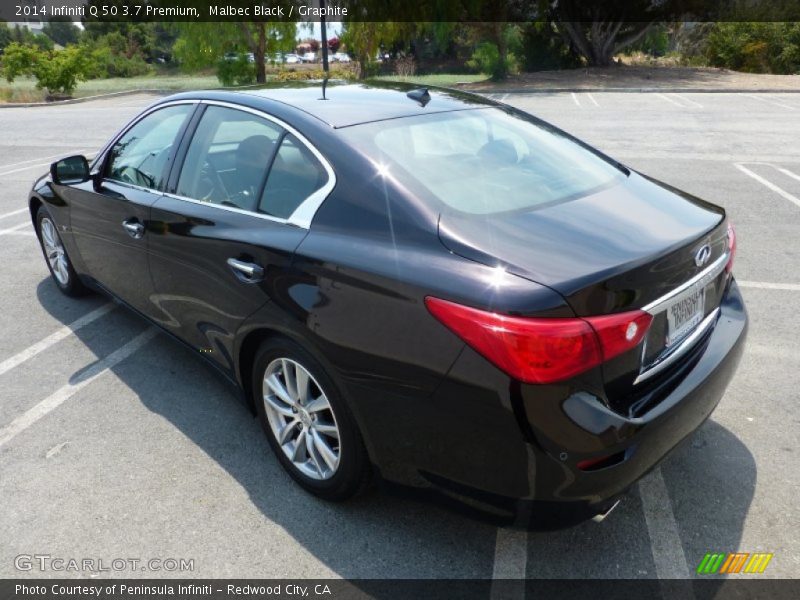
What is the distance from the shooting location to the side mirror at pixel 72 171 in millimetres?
4074

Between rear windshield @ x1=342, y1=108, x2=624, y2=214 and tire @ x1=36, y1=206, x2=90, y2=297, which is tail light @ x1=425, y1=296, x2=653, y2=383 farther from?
tire @ x1=36, y1=206, x2=90, y2=297

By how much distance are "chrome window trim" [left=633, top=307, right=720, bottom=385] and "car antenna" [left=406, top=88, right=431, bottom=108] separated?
5.14ft

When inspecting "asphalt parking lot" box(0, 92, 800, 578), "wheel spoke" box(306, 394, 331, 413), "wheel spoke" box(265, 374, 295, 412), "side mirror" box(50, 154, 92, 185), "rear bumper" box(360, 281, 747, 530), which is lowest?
"asphalt parking lot" box(0, 92, 800, 578)

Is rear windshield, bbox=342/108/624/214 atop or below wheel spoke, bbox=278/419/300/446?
atop

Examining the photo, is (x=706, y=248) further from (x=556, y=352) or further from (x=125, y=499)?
(x=125, y=499)

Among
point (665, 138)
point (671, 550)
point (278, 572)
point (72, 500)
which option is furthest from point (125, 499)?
point (665, 138)

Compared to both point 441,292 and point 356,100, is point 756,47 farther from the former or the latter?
point 441,292

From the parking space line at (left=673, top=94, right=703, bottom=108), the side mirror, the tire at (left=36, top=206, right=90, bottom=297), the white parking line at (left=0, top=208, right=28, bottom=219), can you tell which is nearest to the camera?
the side mirror

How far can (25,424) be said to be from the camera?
11.2 ft

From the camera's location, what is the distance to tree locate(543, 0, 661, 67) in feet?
98.5

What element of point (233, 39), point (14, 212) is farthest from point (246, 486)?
point (233, 39)

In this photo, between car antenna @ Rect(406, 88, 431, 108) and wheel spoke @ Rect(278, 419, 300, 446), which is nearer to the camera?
wheel spoke @ Rect(278, 419, 300, 446)

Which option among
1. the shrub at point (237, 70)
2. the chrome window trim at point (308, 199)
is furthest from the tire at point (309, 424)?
the shrub at point (237, 70)

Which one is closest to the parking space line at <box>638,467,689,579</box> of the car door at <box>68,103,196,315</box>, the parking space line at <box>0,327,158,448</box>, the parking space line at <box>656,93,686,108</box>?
the car door at <box>68,103,196,315</box>
